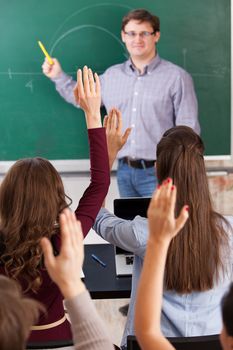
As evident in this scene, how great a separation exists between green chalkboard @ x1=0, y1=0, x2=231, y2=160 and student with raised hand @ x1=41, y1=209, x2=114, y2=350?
308 cm

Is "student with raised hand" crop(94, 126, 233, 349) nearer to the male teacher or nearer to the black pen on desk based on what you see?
the black pen on desk

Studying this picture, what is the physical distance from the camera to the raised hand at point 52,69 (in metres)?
4.04

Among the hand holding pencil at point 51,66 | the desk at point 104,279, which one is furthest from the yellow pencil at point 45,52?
the desk at point 104,279

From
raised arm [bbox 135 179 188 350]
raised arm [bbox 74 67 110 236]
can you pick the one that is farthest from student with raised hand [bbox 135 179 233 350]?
raised arm [bbox 74 67 110 236]

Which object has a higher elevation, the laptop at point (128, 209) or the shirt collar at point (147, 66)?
the shirt collar at point (147, 66)

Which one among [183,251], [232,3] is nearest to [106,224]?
[183,251]

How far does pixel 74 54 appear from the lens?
4051 mm

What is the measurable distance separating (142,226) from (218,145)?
236 centimetres

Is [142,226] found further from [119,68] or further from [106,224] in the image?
[119,68]

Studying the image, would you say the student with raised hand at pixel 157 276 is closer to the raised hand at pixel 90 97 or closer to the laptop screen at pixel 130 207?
the raised hand at pixel 90 97

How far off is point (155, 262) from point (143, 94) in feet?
9.58

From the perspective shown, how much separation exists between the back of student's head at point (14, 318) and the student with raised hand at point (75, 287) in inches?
2.7

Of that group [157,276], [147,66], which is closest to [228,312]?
[157,276]

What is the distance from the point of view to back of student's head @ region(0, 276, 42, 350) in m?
0.96
